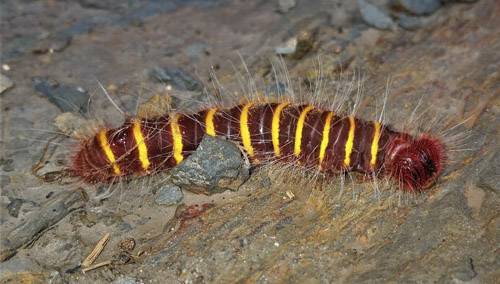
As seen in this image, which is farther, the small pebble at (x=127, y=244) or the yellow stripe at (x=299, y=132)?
the yellow stripe at (x=299, y=132)

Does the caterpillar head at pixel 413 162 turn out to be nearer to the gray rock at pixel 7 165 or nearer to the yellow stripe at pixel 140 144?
the yellow stripe at pixel 140 144

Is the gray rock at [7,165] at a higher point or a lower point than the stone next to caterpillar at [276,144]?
lower

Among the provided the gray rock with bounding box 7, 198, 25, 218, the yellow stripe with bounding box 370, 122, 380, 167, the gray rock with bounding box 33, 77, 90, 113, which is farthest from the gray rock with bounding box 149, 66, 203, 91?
the yellow stripe with bounding box 370, 122, 380, 167

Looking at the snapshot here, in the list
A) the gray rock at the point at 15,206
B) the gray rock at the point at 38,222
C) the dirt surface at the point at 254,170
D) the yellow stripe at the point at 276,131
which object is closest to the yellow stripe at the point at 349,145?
the dirt surface at the point at 254,170

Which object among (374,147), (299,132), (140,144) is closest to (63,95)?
(140,144)

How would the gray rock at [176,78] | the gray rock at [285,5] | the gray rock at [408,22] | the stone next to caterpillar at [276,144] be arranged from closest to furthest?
the stone next to caterpillar at [276,144] < the gray rock at [176,78] < the gray rock at [408,22] < the gray rock at [285,5]

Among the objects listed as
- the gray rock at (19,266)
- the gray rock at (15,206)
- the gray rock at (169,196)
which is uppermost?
the gray rock at (169,196)

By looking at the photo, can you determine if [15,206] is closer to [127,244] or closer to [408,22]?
[127,244]
